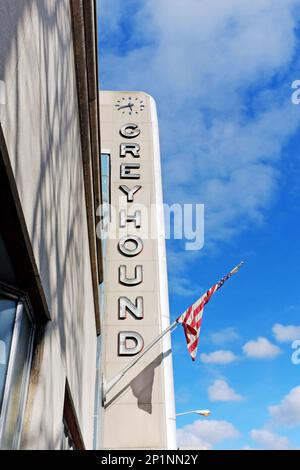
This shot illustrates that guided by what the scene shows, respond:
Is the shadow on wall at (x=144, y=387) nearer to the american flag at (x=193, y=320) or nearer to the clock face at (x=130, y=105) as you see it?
the american flag at (x=193, y=320)

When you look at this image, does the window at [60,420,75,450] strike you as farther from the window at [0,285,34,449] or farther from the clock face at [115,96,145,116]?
the clock face at [115,96,145,116]

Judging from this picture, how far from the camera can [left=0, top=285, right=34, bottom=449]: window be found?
3.29 metres

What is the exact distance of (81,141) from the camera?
7844mm

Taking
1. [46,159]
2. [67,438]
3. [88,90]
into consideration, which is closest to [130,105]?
[88,90]

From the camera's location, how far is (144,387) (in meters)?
17.0

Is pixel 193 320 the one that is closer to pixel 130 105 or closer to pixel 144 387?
pixel 144 387

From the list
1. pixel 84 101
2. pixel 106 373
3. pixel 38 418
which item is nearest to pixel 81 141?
pixel 84 101

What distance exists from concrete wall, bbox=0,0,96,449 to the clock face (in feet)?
61.0

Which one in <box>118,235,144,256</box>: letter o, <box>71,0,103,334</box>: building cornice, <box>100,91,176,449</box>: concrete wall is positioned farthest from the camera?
<box>118,235,144,256</box>: letter o

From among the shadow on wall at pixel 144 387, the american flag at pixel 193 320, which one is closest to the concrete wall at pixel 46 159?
the american flag at pixel 193 320

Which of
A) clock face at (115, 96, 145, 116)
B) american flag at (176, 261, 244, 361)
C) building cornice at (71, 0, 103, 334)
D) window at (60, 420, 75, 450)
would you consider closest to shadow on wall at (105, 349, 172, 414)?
american flag at (176, 261, 244, 361)

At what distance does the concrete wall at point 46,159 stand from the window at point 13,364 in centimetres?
15

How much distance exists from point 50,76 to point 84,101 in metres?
2.92

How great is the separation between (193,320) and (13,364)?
44.2ft
